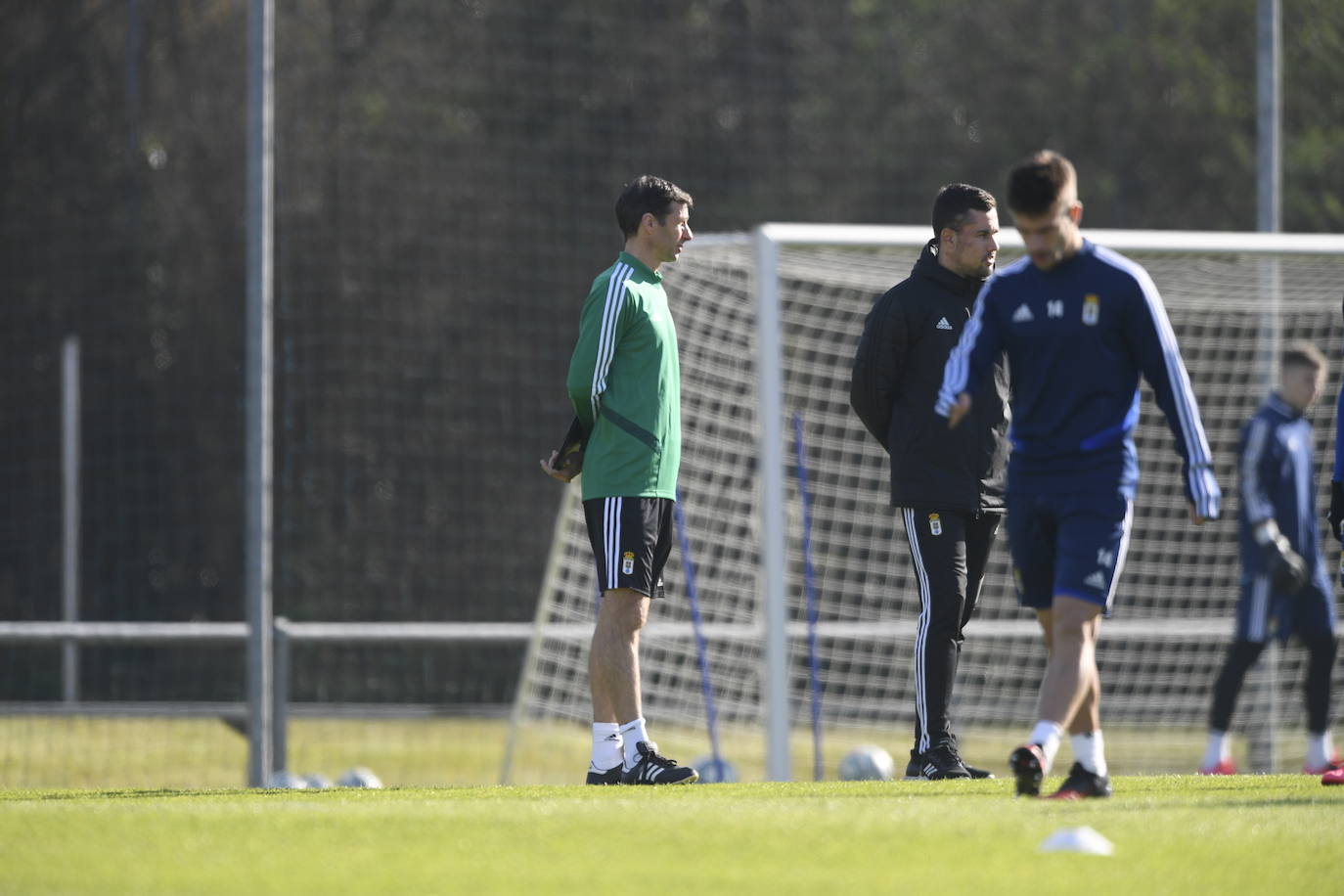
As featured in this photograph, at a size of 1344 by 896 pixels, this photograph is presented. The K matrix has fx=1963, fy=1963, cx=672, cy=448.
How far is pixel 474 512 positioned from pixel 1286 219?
29.7 ft

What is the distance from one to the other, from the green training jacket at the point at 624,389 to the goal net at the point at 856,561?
2266 mm

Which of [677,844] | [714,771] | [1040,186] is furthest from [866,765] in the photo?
[677,844]

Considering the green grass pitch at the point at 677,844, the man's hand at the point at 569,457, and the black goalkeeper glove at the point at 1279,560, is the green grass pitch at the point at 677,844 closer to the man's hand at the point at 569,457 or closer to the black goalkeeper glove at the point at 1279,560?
the man's hand at the point at 569,457

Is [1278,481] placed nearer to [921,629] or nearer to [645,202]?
[921,629]

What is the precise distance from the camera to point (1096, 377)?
5.39 m

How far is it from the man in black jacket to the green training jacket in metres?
0.73

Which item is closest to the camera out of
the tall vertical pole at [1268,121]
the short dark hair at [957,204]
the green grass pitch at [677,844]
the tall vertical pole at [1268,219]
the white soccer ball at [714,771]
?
Result: the green grass pitch at [677,844]

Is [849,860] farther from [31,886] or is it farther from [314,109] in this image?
[314,109]

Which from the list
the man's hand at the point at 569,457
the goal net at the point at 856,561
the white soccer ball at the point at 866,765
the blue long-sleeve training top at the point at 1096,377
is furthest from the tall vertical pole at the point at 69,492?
the blue long-sleeve training top at the point at 1096,377

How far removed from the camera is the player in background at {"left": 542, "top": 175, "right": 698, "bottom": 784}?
6.49 meters

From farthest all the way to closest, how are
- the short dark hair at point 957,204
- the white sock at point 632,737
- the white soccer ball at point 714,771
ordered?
the white soccer ball at point 714,771
the short dark hair at point 957,204
the white sock at point 632,737

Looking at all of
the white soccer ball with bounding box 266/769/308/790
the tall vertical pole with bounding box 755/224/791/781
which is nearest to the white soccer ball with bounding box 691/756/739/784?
the tall vertical pole with bounding box 755/224/791/781

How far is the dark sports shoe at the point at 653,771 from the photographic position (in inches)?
256

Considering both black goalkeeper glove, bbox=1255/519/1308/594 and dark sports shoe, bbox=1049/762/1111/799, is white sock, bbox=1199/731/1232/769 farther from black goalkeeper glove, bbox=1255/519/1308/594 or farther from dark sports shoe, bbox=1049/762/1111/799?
dark sports shoe, bbox=1049/762/1111/799
